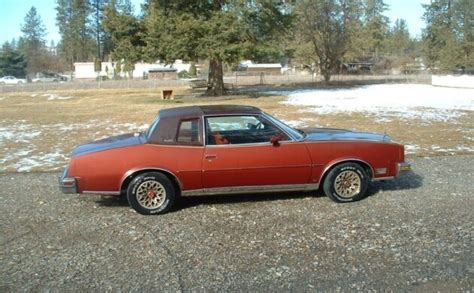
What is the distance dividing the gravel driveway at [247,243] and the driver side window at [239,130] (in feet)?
2.90

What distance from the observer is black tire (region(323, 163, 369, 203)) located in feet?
21.0

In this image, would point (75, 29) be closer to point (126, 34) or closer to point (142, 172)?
point (126, 34)

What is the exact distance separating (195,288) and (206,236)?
124cm

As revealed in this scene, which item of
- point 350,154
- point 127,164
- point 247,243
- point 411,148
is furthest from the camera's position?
point 411,148

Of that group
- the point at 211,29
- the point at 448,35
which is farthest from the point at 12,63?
the point at 211,29

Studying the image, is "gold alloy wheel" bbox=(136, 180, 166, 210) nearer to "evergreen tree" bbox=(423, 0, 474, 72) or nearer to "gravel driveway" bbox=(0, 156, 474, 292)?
"gravel driveway" bbox=(0, 156, 474, 292)

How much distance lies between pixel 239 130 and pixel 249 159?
1.80ft

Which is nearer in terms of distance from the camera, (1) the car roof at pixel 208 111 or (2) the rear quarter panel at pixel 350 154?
(2) the rear quarter panel at pixel 350 154

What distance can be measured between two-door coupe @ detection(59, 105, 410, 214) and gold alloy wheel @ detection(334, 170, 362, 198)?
14 mm

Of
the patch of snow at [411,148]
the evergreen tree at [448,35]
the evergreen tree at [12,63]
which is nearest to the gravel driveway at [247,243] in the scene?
the patch of snow at [411,148]

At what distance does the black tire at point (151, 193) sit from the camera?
237 inches

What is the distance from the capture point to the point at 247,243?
4.99m

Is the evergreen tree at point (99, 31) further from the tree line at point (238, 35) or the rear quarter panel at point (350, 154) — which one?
the rear quarter panel at point (350, 154)

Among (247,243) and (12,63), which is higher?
(12,63)
